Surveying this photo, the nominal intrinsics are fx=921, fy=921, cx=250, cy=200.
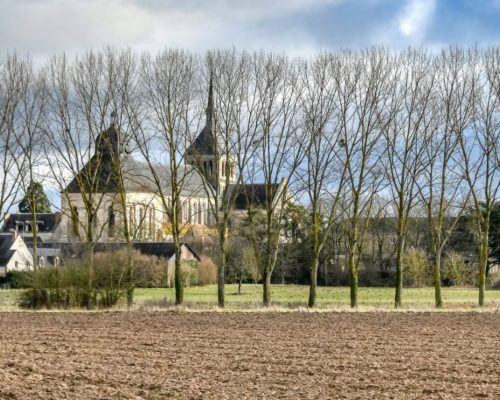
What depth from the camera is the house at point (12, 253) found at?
296 feet

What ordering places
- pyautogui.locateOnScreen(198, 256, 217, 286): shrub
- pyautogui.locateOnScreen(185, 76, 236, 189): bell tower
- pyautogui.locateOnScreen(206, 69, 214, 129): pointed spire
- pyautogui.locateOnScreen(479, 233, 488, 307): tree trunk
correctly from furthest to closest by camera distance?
pyautogui.locateOnScreen(198, 256, 217, 286): shrub < pyautogui.locateOnScreen(479, 233, 488, 307): tree trunk < pyautogui.locateOnScreen(206, 69, 214, 129): pointed spire < pyautogui.locateOnScreen(185, 76, 236, 189): bell tower

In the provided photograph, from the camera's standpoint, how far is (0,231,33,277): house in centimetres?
9012

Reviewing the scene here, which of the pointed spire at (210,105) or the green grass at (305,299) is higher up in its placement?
the pointed spire at (210,105)

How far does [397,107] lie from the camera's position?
37.9 m

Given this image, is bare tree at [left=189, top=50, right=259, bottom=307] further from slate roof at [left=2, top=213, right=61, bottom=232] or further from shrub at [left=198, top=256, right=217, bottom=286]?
slate roof at [left=2, top=213, right=61, bottom=232]

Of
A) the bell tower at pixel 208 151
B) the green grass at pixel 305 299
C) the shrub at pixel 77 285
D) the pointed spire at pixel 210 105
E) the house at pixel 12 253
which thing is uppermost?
the pointed spire at pixel 210 105

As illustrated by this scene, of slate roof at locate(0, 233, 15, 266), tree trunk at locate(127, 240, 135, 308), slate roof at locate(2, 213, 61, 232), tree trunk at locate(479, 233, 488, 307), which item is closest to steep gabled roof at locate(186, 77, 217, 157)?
tree trunk at locate(127, 240, 135, 308)

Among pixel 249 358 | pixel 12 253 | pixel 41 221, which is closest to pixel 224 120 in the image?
pixel 249 358

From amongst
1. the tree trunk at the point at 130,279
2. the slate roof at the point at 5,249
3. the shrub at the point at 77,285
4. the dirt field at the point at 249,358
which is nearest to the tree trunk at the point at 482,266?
the dirt field at the point at 249,358

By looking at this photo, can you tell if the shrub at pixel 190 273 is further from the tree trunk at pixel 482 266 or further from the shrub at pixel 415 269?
the tree trunk at pixel 482 266

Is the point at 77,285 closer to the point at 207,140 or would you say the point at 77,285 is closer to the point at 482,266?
the point at 207,140

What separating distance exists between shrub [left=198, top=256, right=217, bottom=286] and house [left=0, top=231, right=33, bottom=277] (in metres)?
23.8

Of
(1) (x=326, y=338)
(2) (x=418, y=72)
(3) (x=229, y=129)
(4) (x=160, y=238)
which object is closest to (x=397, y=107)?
(2) (x=418, y=72)

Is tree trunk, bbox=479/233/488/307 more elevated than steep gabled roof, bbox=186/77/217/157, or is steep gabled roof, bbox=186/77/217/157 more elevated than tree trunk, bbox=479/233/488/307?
steep gabled roof, bbox=186/77/217/157
